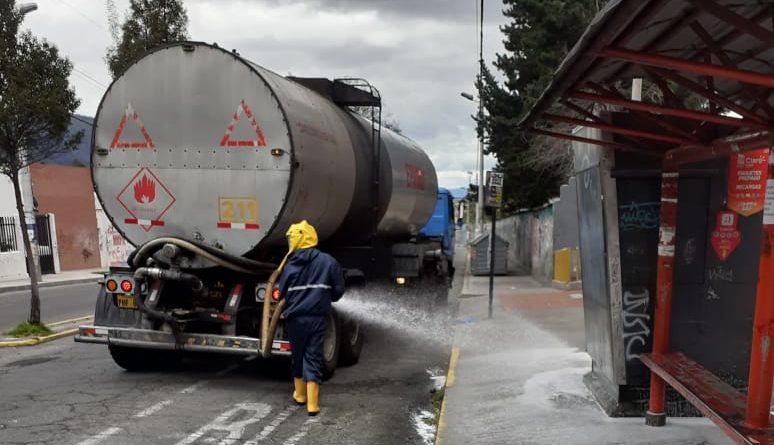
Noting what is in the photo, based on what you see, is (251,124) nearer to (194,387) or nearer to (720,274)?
(194,387)

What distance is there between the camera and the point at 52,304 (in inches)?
516

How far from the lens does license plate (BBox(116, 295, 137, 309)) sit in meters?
6.11

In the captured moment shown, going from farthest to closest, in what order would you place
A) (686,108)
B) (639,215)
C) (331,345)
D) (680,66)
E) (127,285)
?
(331,345) < (127,285) < (639,215) < (686,108) < (680,66)

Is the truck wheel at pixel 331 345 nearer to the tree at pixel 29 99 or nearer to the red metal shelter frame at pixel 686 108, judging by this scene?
the red metal shelter frame at pixel 686 108

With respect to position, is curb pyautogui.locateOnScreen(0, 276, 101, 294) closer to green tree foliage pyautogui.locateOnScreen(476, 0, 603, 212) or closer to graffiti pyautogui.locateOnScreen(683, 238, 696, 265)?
green tree foliage pyautogui.locateOnScreen(476, 0, 603, 212)

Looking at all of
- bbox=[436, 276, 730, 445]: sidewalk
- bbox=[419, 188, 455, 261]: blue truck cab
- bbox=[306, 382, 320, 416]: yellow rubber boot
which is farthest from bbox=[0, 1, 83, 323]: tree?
bbox=[419, 188, 455, 261]: blue truck cab

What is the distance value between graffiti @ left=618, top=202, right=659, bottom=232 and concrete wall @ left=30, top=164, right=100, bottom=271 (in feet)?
71.2

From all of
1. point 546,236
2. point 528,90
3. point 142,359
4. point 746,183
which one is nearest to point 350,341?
point 142,359

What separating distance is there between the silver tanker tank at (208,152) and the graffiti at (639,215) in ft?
9.97

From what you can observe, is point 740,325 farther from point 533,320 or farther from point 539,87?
point 539,87

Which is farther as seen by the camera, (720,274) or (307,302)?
A: (307,302)

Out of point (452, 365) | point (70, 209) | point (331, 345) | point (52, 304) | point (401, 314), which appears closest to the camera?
point (331, 345)

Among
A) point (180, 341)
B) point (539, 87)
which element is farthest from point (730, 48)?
point (539, 87)

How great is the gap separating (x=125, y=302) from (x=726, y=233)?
18.6 feet
